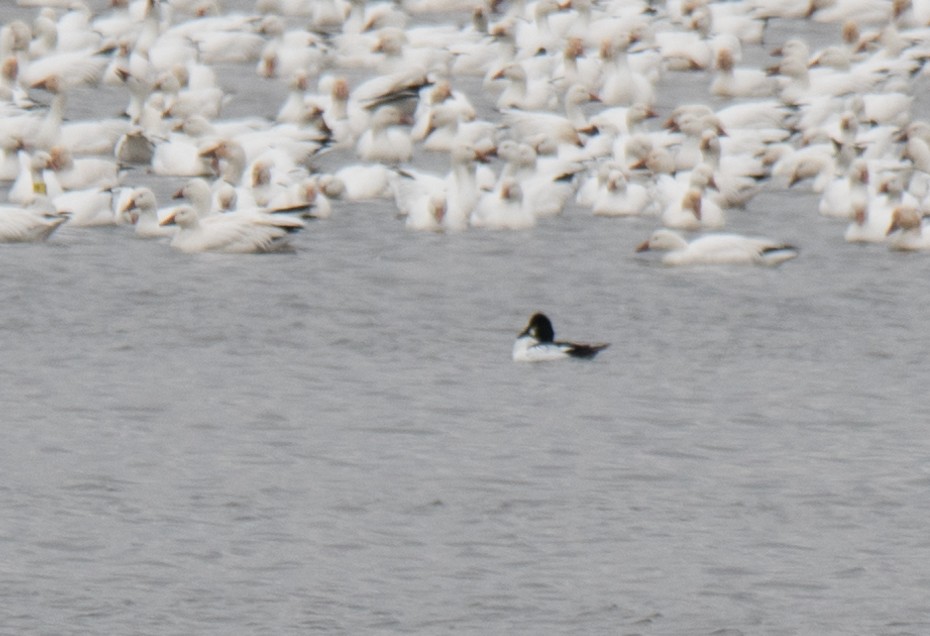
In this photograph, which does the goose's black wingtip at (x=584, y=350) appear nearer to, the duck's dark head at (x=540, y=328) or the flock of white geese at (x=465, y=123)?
the duck's dark head at (x=540, y=328)

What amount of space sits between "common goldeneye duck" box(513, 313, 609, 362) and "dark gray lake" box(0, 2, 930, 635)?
0.12m

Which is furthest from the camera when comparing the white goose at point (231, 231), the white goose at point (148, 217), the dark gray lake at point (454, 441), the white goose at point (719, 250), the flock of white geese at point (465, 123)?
the flock of white geese at point (465, 123)

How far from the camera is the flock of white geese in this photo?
21.0 m

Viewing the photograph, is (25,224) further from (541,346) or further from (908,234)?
(908,234)

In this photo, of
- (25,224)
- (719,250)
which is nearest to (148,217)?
(25,224)

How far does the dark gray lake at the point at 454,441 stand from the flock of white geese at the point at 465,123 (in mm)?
576

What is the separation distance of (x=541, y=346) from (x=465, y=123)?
887cm

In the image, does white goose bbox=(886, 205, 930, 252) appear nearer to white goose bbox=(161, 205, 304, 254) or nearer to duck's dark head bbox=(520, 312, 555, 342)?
white goose bbox=(161, 205, 304, 254)

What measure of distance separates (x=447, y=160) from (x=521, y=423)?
10.2 meters

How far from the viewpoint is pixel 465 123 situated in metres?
24.9

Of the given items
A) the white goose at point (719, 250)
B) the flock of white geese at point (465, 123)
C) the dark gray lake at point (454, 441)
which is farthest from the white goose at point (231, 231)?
the white goose at point (719, 250)

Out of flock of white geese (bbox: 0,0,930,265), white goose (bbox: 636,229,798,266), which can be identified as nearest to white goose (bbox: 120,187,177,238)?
flock of white geese (bbox: 0,0,930,265)

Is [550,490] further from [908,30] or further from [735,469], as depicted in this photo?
[908,30]

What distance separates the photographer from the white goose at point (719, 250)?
19656 mm
